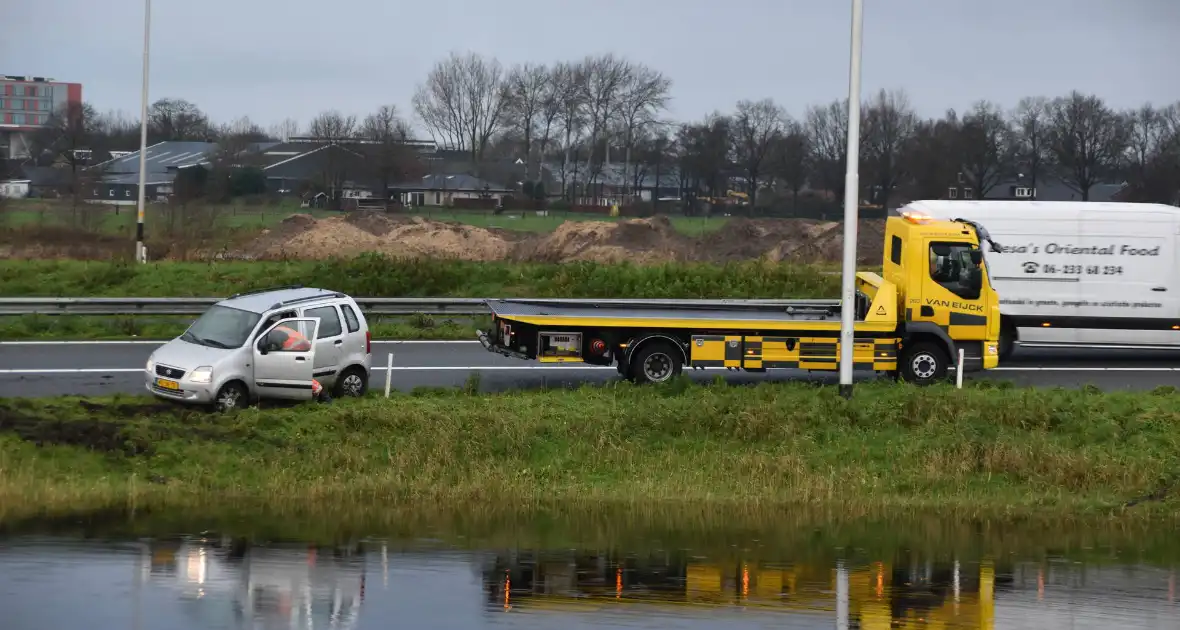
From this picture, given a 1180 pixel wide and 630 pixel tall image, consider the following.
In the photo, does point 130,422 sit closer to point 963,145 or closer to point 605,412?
point 605,412

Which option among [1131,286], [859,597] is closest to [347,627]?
[859,597]

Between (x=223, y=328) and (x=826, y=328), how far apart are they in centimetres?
898

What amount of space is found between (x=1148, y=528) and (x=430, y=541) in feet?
25.3

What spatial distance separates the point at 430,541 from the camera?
41.5 feet

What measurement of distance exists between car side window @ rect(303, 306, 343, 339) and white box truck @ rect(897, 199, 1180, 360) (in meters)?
11.9

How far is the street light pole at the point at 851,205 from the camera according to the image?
57.9 ft

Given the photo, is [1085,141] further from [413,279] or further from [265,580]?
[265,580]

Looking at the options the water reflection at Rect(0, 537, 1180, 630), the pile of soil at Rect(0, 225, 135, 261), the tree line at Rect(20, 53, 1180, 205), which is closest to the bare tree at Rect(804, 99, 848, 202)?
the tree line at Rect(20, 53, 1180, 205)

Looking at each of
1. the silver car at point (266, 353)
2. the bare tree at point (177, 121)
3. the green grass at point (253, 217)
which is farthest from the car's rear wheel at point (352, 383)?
the bare tree at point (177, 121)

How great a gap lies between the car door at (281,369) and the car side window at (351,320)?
89cm

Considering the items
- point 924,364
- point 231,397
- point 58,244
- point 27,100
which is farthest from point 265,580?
point 27,100

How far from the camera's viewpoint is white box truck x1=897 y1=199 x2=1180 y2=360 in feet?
84.4

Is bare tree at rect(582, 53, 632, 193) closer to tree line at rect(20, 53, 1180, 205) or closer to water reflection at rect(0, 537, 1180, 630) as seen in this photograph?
tree line at rect(20, 53, 1180, 205)

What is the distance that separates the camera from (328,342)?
60.6 ft
